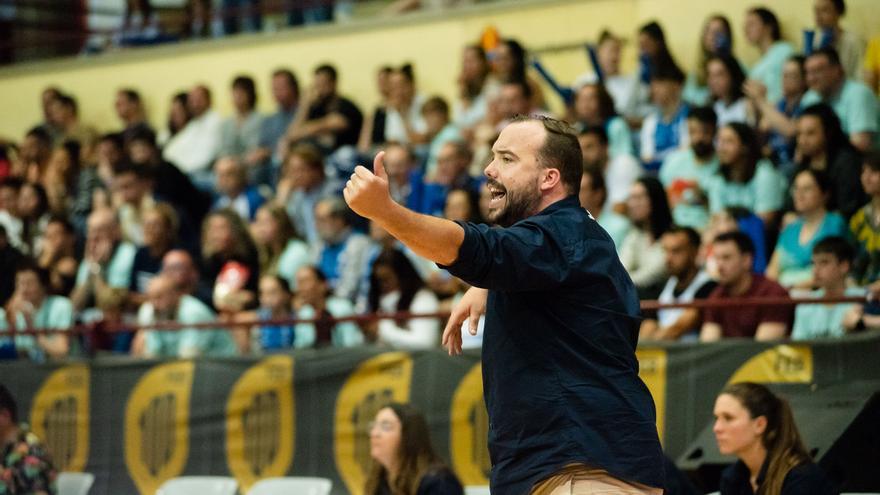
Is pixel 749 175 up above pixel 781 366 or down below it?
above

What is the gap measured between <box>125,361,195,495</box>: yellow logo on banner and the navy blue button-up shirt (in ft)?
17.5

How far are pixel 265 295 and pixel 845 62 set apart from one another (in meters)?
4.91

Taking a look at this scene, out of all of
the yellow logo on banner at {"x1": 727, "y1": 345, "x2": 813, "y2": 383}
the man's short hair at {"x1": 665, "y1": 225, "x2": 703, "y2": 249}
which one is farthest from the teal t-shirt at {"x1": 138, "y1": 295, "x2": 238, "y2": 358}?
the yellow logo on banner at {"x1": 727, "y1": 345, "x2": 813, "y2": 383}

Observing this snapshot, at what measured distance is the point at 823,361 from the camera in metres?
7.64

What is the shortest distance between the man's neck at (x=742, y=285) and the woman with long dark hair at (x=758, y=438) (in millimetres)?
1705

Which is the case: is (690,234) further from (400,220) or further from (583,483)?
(400,220)

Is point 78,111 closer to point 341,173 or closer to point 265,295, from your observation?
point 341,173

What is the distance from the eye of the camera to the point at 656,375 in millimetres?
8070

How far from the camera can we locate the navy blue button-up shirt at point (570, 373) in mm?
4605

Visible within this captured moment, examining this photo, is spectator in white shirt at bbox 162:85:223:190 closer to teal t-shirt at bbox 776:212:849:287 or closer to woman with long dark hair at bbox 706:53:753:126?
woman with long dark hair at bbox 706:53:753:126

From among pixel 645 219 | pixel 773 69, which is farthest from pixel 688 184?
pixel 773 69

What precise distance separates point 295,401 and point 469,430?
1270 mm

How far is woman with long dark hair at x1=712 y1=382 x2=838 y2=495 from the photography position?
675 centimetres

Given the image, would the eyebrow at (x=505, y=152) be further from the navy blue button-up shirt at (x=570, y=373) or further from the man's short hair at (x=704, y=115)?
the man's short hair at (x=704, y=115)
